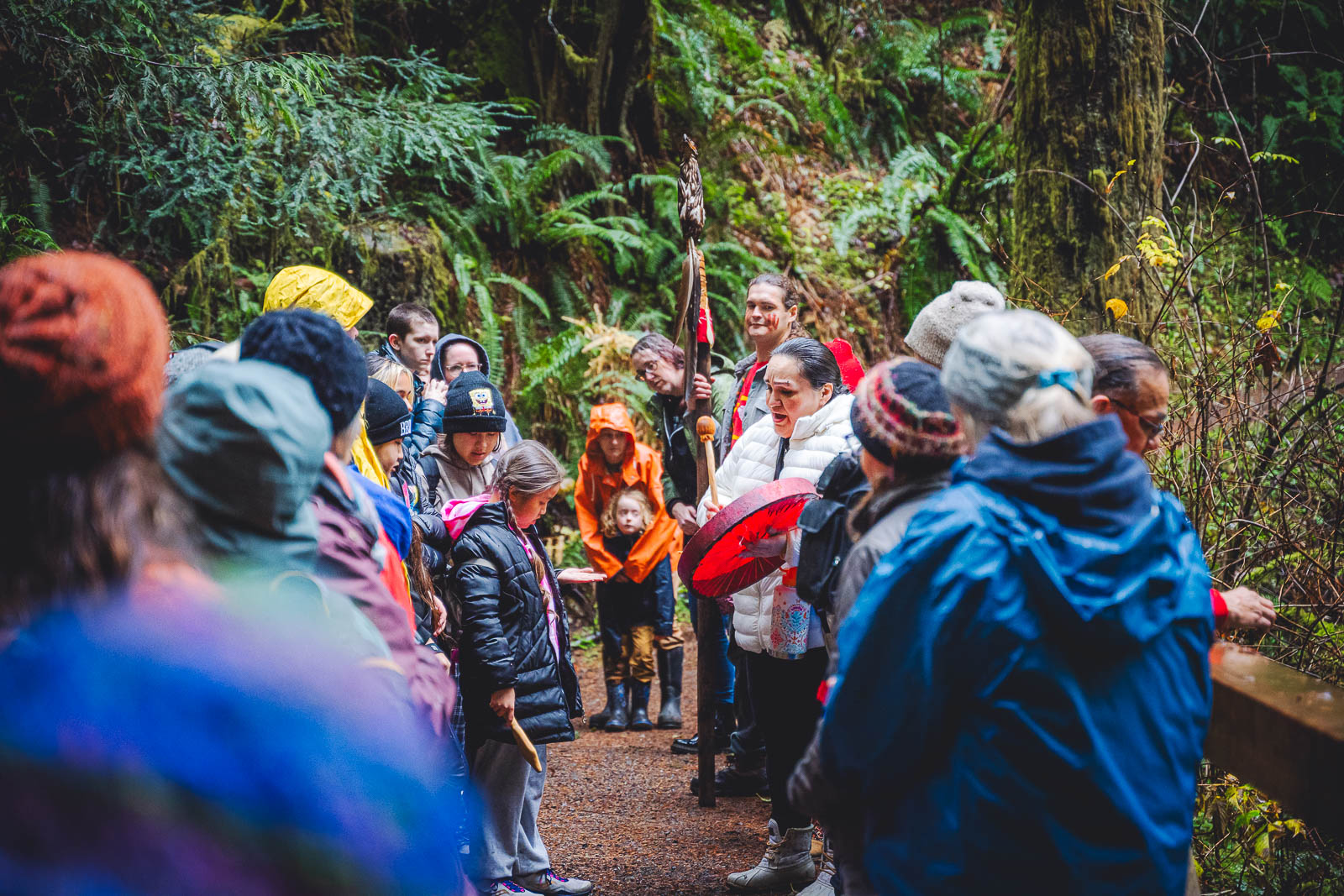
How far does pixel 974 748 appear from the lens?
1.77 metres

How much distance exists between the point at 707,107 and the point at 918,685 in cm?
1128

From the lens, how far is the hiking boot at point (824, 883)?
11.8 ft

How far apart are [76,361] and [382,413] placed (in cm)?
215

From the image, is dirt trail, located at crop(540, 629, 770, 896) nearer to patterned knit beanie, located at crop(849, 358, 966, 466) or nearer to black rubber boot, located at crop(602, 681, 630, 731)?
black rubber boot, located at crop(602, 681, 630, 731)

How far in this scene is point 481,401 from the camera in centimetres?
423

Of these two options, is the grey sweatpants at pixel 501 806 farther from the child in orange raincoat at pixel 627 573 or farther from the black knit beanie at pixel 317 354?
the child in orange raincoat at pixel 627 573

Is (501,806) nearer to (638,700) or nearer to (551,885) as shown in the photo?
(551,885)

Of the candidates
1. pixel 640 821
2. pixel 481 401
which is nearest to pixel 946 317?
pixel 481 401

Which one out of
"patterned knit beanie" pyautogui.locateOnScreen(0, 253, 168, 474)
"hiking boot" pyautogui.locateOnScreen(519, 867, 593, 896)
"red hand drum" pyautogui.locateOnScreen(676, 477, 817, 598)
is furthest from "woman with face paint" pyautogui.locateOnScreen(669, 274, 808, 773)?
"patterned knit beanie" pyautogui.locateOnScreen(0, 253, 168, 474)

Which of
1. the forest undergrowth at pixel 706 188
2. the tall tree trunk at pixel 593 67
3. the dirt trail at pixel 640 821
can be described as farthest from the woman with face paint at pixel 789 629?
the tall tree trunk at pixel 593 67

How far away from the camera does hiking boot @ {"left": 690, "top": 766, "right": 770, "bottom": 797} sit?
199 inches

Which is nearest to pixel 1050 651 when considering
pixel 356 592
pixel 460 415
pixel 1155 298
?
pixel 356 592

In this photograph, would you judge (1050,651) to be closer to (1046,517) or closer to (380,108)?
(1046,517)

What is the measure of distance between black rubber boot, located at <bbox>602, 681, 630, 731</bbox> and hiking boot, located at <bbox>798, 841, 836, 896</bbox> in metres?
2.71
